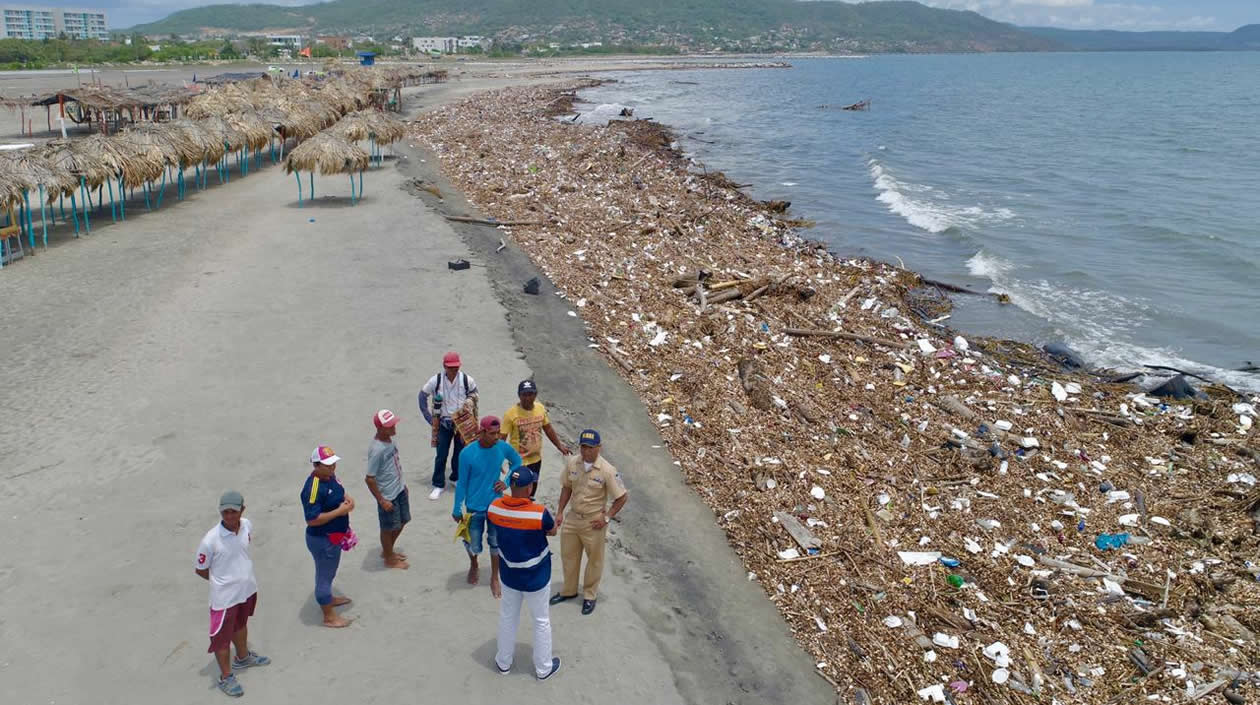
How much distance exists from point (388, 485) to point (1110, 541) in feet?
24.8

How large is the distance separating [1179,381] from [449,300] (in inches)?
486

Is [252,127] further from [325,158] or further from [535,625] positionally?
[535,625]

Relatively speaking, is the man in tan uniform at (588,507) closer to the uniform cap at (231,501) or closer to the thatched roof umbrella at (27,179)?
the uniform cap at (231,501)

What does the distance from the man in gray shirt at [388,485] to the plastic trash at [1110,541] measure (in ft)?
23.7

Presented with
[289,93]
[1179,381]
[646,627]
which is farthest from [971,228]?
[289,93]

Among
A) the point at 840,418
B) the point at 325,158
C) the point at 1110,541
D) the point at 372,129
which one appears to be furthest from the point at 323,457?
the point at 372,129

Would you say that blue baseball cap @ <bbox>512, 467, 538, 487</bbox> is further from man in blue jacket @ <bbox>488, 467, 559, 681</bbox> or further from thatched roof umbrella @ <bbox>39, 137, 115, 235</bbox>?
thatched roof umbrella @ <bbox>39, 137, 115, 235</bbox>

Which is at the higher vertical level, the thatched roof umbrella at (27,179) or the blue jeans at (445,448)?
the thatched roof umbrella at (27,179)

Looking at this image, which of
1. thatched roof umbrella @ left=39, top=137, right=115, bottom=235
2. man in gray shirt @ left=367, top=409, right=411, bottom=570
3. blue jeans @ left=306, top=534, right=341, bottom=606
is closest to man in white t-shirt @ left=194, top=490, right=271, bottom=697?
blue jeans @ left=306, top=534, right=341, bottom=606

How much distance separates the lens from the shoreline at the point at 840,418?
25.9ft

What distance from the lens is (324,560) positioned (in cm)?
612

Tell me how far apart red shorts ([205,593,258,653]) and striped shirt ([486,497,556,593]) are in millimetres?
1887

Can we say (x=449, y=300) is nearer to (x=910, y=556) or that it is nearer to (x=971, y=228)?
(x=910, y=556)

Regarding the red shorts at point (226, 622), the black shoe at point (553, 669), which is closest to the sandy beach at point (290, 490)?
the black shoe at point (553, 669)
